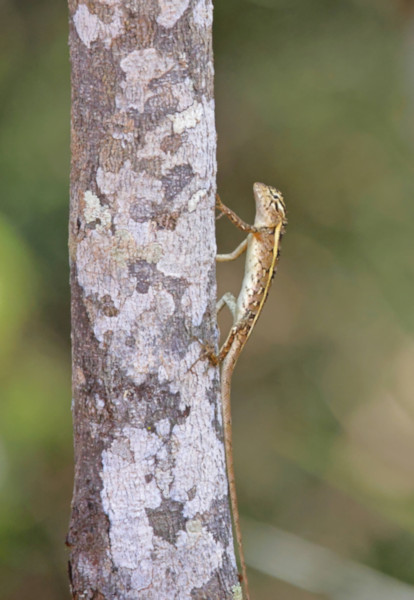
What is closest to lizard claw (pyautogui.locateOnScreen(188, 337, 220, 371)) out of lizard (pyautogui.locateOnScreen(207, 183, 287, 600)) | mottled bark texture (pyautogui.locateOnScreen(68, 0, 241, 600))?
mottled bark texture (pyautogui.locateOnScreen(68, 0, 241, 600))

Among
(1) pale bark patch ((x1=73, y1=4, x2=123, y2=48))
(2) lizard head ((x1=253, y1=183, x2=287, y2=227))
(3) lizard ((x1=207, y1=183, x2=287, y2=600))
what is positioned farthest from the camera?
(2) lizard head ((x1=253, y1=183, x2=287, y2=227))

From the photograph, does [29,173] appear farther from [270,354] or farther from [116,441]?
[116,441]

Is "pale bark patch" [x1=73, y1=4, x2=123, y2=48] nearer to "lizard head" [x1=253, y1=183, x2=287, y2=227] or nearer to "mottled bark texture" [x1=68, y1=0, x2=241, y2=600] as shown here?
"mottled bark texture" [x1=68, y1=0, x2=241, y2=600]

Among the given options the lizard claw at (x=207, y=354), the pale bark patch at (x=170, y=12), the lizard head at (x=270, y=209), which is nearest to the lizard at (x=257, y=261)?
the lizard head at (x=270, y=209)

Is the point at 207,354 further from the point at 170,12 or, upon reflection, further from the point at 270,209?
the point at 270,209

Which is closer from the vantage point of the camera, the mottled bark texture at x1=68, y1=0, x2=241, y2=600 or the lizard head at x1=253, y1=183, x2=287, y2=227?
the mottled bark texture at x1=68, y1=0, x2=241, y2=600

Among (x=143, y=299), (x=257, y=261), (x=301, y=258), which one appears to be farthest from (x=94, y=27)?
(x=301, y=258)

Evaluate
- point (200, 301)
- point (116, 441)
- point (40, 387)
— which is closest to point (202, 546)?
point (116, 441)
